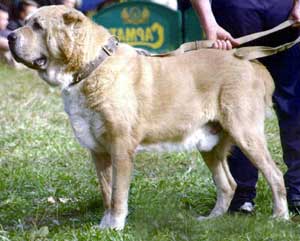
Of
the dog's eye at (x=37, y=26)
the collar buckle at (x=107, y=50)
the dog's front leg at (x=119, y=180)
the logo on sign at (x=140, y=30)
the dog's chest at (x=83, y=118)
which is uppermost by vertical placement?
the dog's eye at (x=37, y=26)

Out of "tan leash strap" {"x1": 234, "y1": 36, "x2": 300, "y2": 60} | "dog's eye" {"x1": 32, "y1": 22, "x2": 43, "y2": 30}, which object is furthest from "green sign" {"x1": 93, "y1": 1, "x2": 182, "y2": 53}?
"dog's eye" {"x1": 32, "y1": 22, "x2": 43, "y2": 30}

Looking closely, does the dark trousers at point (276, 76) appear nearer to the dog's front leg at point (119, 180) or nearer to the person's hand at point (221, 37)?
the person's hand at point (221, 37)

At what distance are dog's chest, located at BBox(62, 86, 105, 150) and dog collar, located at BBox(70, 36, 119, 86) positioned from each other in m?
0.07

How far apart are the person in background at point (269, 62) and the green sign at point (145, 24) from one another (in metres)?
6.95

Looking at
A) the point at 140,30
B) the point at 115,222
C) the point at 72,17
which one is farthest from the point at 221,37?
the point at 140,30

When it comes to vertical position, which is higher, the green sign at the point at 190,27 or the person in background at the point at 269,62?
the person in background at the point at 269,62

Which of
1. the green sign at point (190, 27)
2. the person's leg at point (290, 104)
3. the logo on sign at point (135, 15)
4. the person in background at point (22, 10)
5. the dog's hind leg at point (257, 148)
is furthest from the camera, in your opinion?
the person in background at point (22, 10)

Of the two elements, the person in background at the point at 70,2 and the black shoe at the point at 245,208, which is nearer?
the black shoe at the point at 245,208

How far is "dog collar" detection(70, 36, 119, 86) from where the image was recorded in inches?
212

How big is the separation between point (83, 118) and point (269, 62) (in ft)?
4.71

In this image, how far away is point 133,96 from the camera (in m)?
5.42

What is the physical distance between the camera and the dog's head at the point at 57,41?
5.34 meters

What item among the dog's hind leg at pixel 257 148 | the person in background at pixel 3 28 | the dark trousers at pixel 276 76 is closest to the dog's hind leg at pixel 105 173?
the dog's hind leg at pixel 257 148

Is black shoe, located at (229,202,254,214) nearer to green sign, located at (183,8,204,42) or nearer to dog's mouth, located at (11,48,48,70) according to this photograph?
dog's mouth, located at (11,48,48,70)
